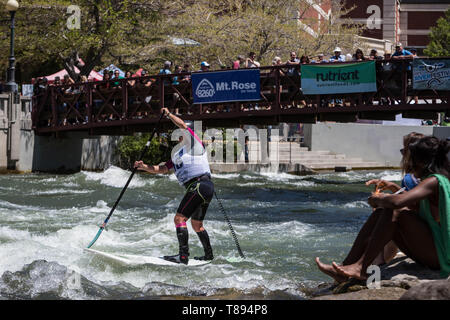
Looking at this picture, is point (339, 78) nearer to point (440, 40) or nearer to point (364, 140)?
point (364, 140)

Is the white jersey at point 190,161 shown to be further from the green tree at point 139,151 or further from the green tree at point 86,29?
the green tree at point 139,151

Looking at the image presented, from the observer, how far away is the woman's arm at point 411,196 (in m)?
6.16

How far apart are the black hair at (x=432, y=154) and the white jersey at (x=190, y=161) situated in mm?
3905

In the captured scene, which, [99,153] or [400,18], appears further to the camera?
[400,18]

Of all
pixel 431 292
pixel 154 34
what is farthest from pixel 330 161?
pixel 431 292

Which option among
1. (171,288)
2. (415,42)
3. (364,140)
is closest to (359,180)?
(364,140)

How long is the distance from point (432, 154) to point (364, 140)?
1165 inches

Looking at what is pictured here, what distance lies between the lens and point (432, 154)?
21.1ft

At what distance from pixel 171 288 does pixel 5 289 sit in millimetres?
1640

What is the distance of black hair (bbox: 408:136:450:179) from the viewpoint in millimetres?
6406

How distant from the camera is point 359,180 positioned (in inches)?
1142

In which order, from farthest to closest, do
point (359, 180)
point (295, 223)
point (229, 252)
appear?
point (359, 180)
point (295, 223)
point (229, 252)

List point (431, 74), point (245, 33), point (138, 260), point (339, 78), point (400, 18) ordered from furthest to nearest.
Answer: point (400, 18), point (245, 33), point (339, 78), point (431, 74), point (138, 260)

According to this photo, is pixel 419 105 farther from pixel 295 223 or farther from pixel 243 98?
pixel 295 223
